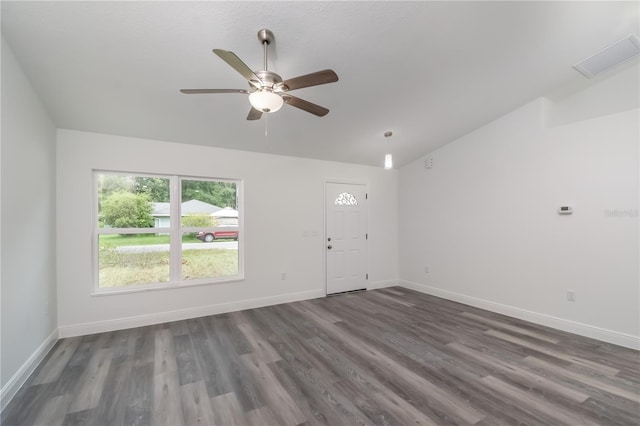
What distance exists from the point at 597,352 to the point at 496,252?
154cm

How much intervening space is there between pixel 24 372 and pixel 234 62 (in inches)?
124

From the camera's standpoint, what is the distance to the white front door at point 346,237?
5.03m

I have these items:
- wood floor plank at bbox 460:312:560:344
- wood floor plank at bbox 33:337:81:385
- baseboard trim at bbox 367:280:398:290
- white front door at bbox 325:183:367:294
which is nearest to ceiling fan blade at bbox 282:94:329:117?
white front door at bbox 325:183:367:294

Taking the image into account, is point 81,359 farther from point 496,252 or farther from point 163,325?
point 496,252

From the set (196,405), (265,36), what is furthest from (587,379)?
(265,36)

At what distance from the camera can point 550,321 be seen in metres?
3.46

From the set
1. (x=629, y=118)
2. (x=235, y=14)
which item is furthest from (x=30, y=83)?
(x=629, y=118)

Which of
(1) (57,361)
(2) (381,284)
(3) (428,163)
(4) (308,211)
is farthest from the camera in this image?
(2) (381,284)

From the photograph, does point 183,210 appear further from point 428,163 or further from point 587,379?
point 587,379

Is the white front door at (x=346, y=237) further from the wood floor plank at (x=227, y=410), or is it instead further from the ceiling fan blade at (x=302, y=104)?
the wood floor plank at (x=227, y=410)

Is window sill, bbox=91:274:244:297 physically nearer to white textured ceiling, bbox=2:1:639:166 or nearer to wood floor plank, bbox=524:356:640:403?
white textured ceiling, bbox=2:1:639:166

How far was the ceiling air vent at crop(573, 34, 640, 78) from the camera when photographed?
2.50 m

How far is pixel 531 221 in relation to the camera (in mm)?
3678

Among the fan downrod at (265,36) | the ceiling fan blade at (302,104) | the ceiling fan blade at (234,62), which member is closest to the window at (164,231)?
the ceiling fan blade at (302,104)
